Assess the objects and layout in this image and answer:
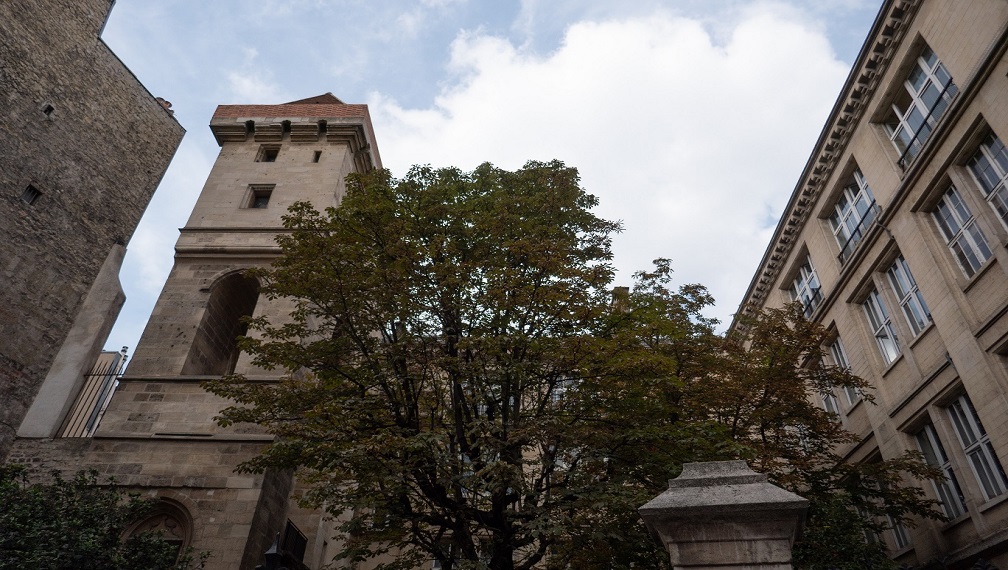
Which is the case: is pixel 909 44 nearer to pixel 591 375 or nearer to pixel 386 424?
pixel 591 375

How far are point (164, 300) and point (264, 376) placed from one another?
478 cm

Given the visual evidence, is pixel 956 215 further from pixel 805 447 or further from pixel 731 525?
pixel 731 525

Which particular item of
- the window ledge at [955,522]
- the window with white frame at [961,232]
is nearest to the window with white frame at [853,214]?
the window with white frame at [961,232]

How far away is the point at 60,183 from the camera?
2028 cm

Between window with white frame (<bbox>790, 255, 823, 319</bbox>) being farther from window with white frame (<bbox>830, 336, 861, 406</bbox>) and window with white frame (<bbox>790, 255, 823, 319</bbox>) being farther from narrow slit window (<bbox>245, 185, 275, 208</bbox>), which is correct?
narrow slit window (<bbox>245, 185, 275, 208</bbox>)

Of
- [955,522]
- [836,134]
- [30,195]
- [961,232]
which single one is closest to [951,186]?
[961,232]

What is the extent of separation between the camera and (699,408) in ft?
43.6

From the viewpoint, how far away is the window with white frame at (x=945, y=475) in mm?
14773

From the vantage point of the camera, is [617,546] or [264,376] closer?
[617,546]

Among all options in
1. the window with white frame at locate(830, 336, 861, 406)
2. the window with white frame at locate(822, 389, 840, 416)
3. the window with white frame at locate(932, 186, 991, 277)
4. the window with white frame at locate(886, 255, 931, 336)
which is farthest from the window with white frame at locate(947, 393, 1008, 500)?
the window with white frame at locate(822, 389, 840, 416)

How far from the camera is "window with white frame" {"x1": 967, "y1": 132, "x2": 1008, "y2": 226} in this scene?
13672 millimetres

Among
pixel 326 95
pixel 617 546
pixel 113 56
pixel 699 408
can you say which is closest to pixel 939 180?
pixel 699 408

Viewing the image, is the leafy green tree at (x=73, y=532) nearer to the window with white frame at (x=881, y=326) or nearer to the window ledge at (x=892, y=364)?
the window ledge at (x=892, y=364)

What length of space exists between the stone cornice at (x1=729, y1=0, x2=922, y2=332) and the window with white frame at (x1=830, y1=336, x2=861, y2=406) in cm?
294
